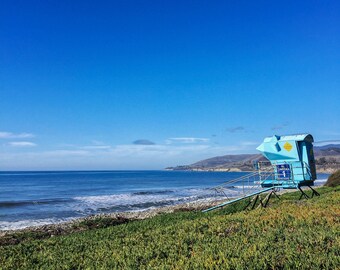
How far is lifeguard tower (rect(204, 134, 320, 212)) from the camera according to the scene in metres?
17.2

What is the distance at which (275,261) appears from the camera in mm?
5176

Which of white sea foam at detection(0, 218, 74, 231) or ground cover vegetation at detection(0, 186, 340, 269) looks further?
white sea foam at detection(0, 218, 74, 231)

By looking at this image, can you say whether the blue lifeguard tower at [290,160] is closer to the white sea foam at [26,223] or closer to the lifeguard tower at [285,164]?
the lifeguard tower at [285,164]

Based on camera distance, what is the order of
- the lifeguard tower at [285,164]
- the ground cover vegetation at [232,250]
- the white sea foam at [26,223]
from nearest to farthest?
the ground cover vegetation at [232,250] → the lifeguard tower at [285,164] → the white sea foam at [26,223]

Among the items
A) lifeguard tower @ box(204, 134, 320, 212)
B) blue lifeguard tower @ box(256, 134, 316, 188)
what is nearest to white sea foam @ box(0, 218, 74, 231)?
lifeguard tower @ box(204, 134, 320, 212)

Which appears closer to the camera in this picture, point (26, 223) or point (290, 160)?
point (290, 160)

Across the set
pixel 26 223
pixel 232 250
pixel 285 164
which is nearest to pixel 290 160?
pixel 285 164

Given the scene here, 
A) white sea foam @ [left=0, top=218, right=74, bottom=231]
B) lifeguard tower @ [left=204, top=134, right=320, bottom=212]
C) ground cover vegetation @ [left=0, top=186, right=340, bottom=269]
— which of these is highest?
lifeguard tower @ [left=204, top=134, right=320, bottom=212]

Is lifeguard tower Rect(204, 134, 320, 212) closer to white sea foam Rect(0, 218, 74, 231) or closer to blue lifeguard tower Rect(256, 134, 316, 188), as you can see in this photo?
blue lifeguard tower Rect(256, 134, 316, 188)

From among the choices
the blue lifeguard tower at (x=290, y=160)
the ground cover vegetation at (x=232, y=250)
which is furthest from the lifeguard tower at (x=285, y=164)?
the ground cover vegetation at (x=232, y=250)

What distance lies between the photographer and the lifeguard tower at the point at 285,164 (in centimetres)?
1719

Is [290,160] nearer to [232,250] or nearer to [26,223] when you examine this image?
[232,250]

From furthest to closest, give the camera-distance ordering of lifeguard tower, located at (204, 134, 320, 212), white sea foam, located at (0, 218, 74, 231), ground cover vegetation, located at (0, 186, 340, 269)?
white sea foam, located at (0, 218, 74, 231), lifeguard tower, located at (204, 134, 320, 212), ground cover vegetation, located at (0, 186, 340, 269)

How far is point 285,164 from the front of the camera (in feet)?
57.6
